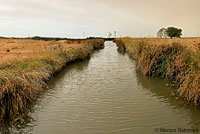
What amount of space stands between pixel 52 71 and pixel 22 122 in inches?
203

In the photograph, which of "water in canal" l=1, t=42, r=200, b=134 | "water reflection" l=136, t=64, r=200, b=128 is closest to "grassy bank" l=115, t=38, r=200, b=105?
"water reflection" l=136, t=64, r=200, b=128

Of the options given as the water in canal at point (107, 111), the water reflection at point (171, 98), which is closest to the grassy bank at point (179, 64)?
the water reflection at point (171, 98)

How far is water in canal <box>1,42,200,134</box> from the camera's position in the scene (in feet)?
15.2

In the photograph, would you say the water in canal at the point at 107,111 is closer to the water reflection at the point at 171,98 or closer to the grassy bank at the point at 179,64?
the water reflection at the point at 171,98

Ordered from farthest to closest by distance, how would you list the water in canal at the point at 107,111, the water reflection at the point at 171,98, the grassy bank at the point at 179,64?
the grassy bank at the point at 179,64
the water reflection at the point at 171,98
the water in canal at the point at 107,111

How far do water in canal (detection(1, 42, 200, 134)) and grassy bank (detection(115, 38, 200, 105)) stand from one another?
1.38 feet

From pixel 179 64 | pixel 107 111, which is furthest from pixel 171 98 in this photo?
pixel 107 111

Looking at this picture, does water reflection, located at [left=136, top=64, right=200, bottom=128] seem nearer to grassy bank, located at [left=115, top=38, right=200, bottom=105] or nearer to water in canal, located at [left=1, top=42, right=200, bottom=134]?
water in canal, located at [left=1, top=42, right=200, bottom=134]

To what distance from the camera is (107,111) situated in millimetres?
5547

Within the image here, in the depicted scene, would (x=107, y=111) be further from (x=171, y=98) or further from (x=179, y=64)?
(x=179, y=64)

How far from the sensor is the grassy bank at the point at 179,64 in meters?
5.77

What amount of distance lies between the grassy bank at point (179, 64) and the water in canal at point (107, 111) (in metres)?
0.42

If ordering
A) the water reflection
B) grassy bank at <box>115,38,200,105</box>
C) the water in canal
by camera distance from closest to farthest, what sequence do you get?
the water in canal → the water reflection → grassy bank at <box>115,38,200,105</box>

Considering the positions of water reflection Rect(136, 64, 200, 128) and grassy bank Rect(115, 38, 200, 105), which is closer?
water reflection Rect(136, 64, 200, 128)
